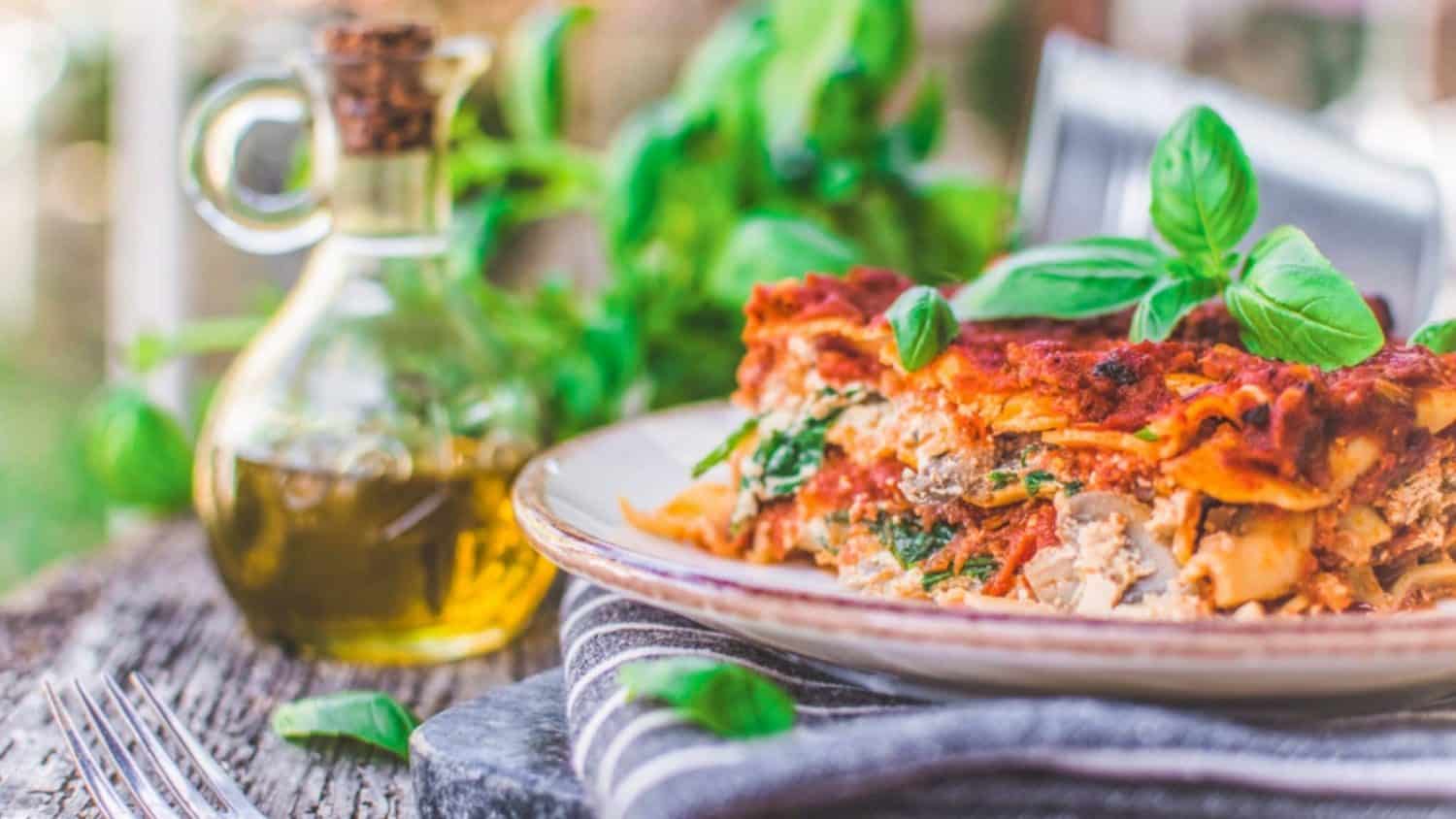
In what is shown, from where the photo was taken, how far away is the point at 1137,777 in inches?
32.0

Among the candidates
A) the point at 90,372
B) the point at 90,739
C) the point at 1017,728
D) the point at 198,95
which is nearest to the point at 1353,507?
the point at 1017,728

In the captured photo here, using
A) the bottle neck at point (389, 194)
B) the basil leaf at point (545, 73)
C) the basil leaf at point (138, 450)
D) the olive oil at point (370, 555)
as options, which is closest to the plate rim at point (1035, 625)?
the olive oil at point (370, 555)

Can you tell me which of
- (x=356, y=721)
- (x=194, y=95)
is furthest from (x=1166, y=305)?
(x=194, y=95)

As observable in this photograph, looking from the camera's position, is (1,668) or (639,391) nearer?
(1,668)

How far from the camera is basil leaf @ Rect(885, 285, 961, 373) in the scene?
110 cm

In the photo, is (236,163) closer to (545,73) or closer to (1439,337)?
(545,73)

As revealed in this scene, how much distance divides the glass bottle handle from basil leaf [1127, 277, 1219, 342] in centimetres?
83

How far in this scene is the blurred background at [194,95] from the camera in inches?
105

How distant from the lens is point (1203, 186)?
1.12m

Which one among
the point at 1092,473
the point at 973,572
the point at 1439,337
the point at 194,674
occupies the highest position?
the point at 1439,337

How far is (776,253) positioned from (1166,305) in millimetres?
566

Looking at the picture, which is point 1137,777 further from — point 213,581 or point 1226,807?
point 213,581

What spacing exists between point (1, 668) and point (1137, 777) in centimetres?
109

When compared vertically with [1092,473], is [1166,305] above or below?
above
